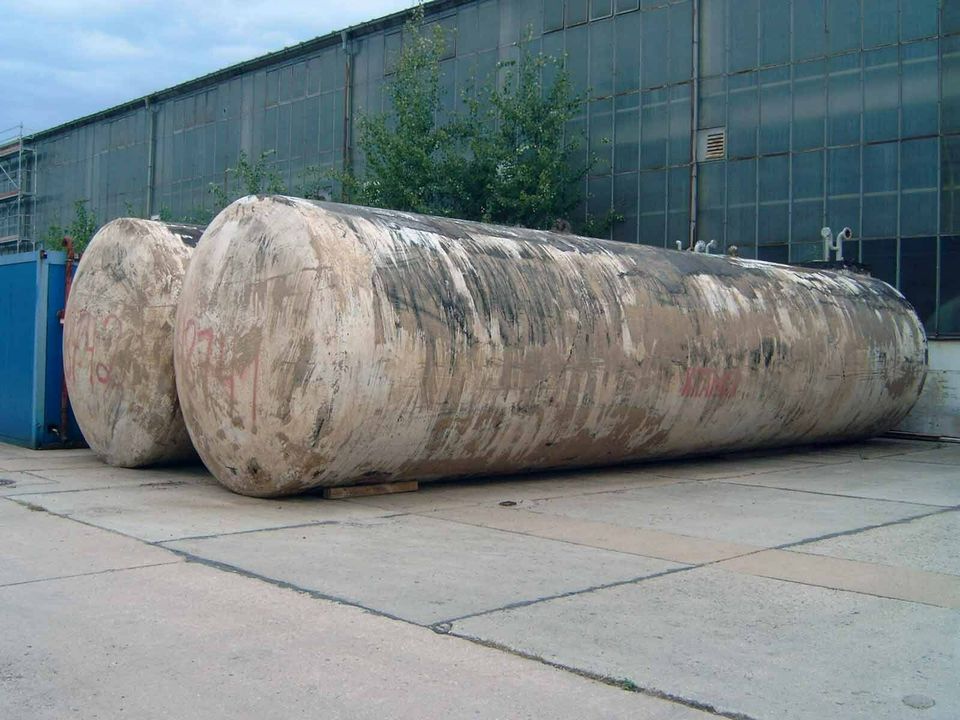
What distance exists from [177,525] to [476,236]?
145 inches

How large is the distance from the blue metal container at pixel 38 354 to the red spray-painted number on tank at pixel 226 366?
12.9 feet

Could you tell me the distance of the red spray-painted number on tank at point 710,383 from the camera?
1003cm

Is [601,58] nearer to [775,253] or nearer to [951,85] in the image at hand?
[775,253]

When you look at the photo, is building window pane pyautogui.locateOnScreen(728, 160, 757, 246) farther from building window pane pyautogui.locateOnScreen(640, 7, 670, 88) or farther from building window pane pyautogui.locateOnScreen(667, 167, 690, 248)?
building window pane pyautogui.locateOnScreen(640, 7, 670, 88)

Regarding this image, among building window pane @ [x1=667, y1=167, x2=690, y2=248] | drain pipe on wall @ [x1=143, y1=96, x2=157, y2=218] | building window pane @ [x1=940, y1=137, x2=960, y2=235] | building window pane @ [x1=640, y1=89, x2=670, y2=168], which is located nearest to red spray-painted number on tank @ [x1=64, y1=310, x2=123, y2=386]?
building window pane @ [x1=667, y1=167, x2=690, y2=248]

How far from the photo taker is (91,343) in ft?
31.0

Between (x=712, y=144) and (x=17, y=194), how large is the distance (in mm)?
29012

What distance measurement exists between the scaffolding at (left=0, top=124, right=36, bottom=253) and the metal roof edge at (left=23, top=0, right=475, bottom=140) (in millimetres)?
3029

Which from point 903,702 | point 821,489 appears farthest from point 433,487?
point 903,702

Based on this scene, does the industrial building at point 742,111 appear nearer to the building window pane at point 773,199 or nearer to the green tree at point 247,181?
the building window pane at point 773,199

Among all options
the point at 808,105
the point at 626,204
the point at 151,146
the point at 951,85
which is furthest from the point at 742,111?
the point at 151,146

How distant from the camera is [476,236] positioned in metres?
8.95

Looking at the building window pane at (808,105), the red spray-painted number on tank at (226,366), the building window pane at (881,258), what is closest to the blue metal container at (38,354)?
the red spray-painted number on tank at (226,366)

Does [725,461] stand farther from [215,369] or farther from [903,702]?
[903,702]
